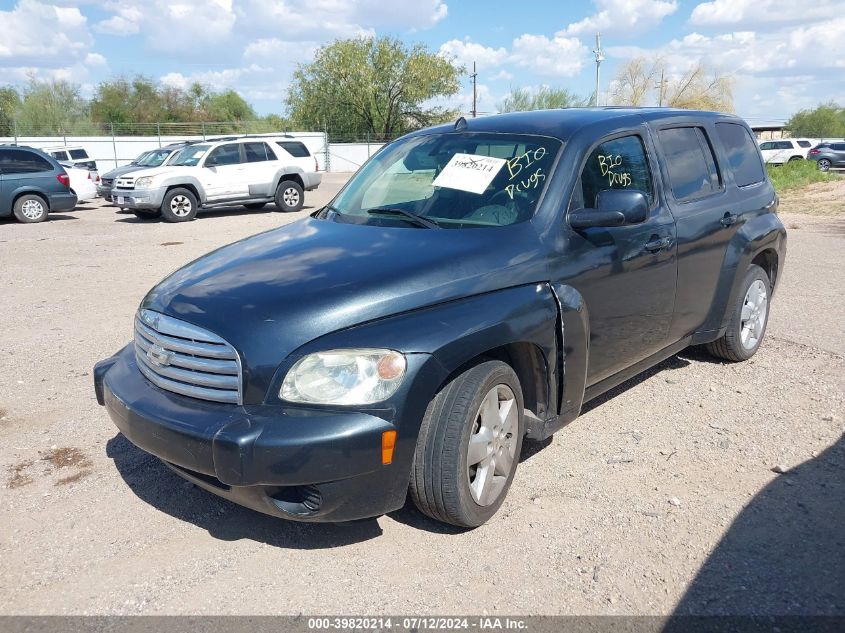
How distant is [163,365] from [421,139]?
7.40 feet

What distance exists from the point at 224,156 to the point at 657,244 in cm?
1480

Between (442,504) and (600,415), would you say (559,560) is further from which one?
(600,415)

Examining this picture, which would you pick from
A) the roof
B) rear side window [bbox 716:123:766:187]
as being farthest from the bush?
the roof

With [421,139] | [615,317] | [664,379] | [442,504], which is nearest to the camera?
[442,504]

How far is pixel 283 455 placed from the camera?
2801 millimetres

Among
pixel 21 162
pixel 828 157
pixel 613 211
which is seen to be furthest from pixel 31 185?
pixel 828 157

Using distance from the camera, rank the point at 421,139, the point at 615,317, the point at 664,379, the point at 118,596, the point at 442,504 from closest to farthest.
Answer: the point at 118,596, the point at 442,504, the point at 615,317, the point at 421,139, the point at 664,379

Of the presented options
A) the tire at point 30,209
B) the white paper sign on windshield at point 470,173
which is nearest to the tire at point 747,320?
the white paper sign on windshield at point 470,173

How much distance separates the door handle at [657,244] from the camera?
13.9 feet

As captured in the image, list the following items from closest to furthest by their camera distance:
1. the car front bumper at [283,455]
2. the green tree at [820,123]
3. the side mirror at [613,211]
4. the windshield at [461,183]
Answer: the car front bumper at [283,455], the side mirror at [613,211], the windshield at [461,183], the green tree at [820,123]

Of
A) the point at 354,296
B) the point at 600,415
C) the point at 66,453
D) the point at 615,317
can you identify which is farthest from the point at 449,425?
the point at 66,453

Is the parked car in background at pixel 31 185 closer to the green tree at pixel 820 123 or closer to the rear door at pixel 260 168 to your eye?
the rear door at pixel 260 168

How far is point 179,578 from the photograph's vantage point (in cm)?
309

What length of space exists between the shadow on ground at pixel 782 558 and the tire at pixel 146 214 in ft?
51.5
